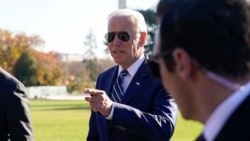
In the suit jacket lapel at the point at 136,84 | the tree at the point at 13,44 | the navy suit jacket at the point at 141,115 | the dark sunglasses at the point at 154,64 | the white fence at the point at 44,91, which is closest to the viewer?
the dark sunglasses at the point at 154,64

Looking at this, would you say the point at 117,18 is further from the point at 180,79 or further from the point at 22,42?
the point at 22,42

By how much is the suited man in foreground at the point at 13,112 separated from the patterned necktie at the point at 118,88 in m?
0.67

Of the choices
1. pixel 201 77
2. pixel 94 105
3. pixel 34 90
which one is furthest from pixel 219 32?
pixel 34 90

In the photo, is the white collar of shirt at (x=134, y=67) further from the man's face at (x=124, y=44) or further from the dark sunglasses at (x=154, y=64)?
the dark sunglasses at (x=154, y=64)

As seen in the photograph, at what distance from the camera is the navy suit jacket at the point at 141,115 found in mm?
3932

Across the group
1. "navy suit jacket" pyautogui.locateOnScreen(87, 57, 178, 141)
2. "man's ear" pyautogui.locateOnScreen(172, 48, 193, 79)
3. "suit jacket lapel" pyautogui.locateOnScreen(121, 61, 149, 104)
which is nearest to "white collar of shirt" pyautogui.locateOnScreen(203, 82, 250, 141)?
"man's ear" pyautogui.locateOnScreen(172, 48, 193, 79)

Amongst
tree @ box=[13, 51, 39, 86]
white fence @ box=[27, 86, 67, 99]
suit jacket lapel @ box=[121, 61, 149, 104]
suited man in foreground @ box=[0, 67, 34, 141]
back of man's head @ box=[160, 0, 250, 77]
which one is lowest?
white fence @ box=[27, 86, 67, 99]

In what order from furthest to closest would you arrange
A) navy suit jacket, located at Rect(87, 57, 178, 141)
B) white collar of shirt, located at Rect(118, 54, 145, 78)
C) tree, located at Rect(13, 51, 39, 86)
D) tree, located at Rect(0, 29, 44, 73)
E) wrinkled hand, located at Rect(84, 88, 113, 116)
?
tree, located at Rect(0, 29, 44, 73) < tree, located at Rect(13, 51, 39, 86) < white collar of shirt, located at Rect(118, 54, 145, 78) < navy suit jacket, located at Rect(87, 57, 178, 141) < wrinkled hand, located at Rect(84, 88, 113, 116)

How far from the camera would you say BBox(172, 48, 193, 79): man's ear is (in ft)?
6.26

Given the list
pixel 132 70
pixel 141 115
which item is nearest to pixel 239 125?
pixel 141 115

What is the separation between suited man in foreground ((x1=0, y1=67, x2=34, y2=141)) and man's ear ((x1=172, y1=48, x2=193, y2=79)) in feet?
8.66

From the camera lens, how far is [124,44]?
4340 millimetres

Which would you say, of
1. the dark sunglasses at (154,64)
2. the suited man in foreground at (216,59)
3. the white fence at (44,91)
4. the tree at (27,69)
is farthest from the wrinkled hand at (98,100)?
the tree at (27,69)

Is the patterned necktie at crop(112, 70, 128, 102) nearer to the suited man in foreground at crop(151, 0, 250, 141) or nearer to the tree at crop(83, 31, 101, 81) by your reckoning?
the suited man in foreground at crop(151, 0, 250, 141)
